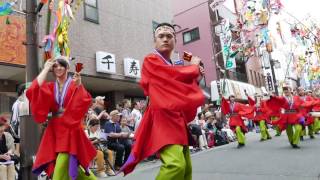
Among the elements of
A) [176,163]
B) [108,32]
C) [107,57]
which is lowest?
[176,163]

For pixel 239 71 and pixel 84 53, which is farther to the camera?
pixel 239 71

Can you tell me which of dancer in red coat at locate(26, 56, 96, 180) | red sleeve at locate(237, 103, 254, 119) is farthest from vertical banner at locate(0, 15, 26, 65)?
dancer in red coat at locate(26, 56, 96, 180)

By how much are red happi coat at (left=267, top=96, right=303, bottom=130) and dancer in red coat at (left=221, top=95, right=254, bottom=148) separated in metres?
1.51

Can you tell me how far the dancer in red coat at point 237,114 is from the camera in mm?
10773

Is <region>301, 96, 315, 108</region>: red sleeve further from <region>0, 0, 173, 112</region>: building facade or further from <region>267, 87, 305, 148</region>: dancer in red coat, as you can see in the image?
<region>0, 0, 173, 112</region>: building facade

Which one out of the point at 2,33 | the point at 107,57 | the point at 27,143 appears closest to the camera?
the point at 27,143

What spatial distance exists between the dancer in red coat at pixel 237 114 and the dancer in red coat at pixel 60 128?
7.33 m

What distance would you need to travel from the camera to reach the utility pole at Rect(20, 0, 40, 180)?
5703 mm

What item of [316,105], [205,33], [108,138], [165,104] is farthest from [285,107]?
[205,33]

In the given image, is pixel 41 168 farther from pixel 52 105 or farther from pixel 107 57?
pixel 107 57

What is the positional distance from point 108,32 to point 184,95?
40.8 ft

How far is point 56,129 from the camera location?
3967 millimetres

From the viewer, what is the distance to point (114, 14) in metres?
16.0

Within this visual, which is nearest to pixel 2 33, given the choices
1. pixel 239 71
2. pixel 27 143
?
pixel 27 143
